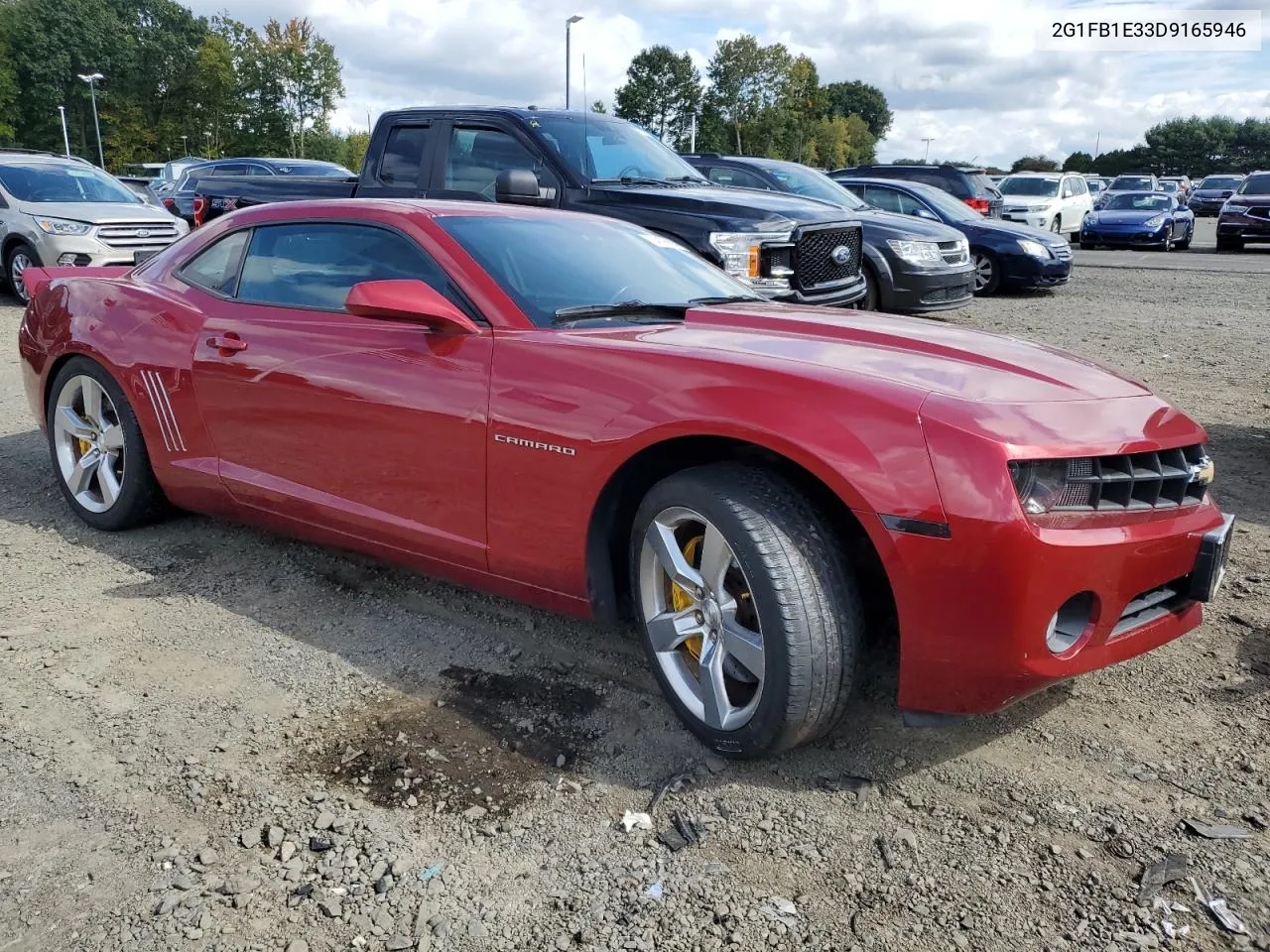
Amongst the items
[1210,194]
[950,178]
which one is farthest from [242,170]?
[1210,194]

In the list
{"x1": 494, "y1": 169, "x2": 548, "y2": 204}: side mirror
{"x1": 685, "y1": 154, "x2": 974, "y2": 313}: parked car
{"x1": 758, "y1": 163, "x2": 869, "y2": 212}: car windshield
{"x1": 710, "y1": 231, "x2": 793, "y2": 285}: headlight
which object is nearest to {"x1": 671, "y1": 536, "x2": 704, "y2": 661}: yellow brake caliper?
{"x1": 494, "y1": 169, "x2": 548, "y2": 204}: side mirror

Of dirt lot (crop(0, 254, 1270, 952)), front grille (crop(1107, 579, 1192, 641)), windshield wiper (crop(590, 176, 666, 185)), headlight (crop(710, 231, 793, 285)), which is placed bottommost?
dirt lot (crop(0, 254, 1270, 952))

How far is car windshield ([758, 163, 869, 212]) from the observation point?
1116 centimetres

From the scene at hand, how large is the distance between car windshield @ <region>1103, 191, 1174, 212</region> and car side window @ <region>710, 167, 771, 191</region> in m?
13.5

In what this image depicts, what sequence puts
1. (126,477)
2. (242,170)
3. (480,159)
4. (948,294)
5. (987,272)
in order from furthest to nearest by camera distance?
(242,170) → (987,272) → (948,294) → (480,159) → (126,477)

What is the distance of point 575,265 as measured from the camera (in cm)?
351

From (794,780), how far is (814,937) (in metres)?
0.57

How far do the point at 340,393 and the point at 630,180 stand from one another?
4.53 metres

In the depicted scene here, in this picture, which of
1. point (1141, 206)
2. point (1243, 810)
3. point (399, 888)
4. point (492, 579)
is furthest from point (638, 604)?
point (1141, 206)

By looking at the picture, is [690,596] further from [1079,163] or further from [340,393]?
[1079,163]

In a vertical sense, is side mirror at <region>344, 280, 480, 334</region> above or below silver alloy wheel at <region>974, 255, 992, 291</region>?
above

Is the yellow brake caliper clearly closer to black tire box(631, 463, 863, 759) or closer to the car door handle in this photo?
black tire box(631, 463, 863, 759)

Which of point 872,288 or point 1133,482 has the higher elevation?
point 1133,482

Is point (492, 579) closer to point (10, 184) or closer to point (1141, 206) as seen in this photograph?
point (10, 184)
